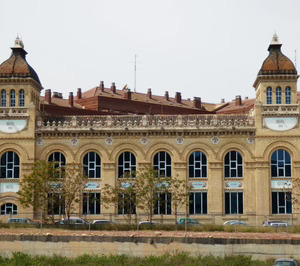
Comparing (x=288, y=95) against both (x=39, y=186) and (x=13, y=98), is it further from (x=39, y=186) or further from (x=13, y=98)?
(x=13, y=98)

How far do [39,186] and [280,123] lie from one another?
24.7 meters

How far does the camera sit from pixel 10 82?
74000 mm

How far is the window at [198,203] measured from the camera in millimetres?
70500

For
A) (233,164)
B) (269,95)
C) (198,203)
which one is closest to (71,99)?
(198,203)

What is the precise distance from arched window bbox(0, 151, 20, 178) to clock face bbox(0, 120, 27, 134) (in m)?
2.32

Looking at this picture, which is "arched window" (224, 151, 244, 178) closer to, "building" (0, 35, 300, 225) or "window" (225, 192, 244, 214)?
"building" (0, 35, 300, 225)

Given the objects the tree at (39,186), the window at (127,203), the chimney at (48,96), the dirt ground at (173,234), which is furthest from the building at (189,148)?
the chimney at (48,96)

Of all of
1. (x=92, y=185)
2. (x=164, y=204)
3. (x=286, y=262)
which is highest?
(x=92, y=185)

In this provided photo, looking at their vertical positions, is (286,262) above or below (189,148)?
below

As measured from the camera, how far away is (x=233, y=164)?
70812 millimetres

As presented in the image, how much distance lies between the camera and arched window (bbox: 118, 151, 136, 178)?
235 feet

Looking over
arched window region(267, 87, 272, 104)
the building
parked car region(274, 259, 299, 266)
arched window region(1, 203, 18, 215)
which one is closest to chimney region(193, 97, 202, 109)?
the building

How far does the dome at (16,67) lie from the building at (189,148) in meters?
0.11

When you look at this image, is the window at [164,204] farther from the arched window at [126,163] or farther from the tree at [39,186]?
the tree at [39,186]
